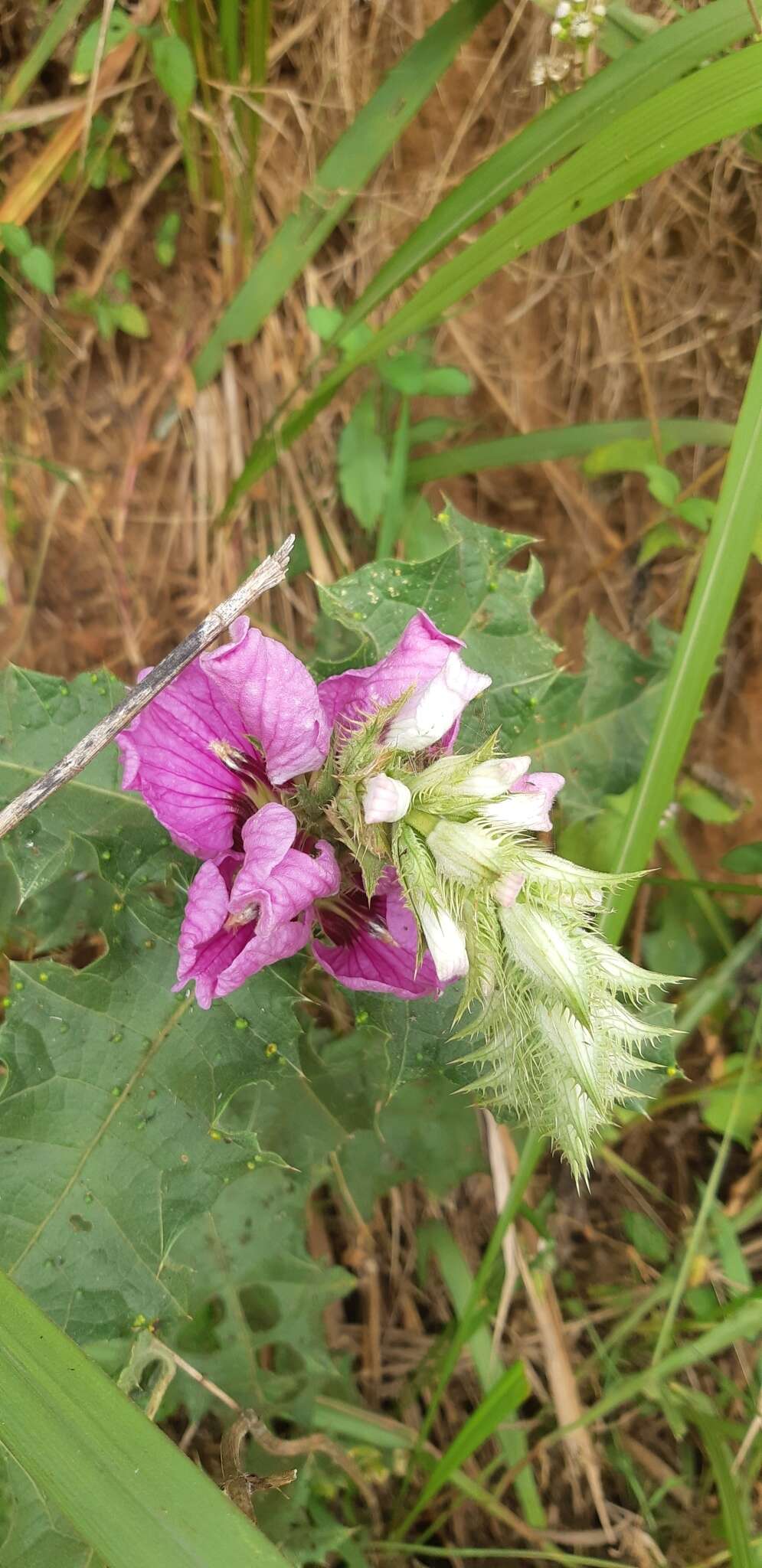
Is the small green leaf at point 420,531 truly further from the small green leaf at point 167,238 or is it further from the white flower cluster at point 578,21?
the white flower cluster at point 578,21

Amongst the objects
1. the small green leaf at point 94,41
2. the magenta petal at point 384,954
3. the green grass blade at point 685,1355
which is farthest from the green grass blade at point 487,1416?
the small green leaf at point 94,41

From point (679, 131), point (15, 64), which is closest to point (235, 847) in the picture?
point (679, 131)

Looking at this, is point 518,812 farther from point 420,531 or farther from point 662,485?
point 420,531

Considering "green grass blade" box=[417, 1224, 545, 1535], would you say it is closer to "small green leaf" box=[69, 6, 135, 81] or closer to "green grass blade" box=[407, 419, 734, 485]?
"green grass blade" box=[407, 419, 734, 485]

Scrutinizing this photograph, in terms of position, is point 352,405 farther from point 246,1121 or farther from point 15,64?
point 246,1121

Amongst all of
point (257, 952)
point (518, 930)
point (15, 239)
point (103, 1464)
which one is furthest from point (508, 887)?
point (15, 239)
